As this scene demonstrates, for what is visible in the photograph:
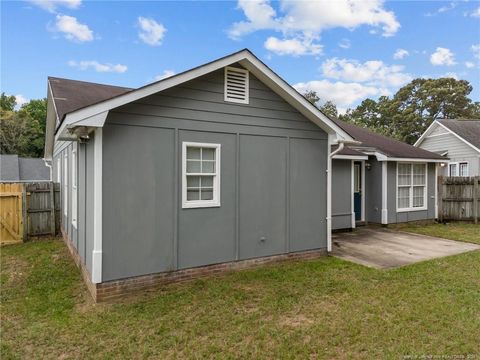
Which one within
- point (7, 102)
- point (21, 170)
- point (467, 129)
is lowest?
point (21, 170)

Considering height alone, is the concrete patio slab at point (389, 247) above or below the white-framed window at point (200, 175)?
below

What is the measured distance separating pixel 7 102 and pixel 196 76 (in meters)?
50.3

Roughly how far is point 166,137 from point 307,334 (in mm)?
3693

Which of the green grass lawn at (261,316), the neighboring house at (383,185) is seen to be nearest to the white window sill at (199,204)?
the green grass lawn at (261,316)

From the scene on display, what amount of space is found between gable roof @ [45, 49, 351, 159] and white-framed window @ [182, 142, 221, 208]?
1109mm

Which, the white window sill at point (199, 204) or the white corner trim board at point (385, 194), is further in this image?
the white corner trim board at point (385, 194)

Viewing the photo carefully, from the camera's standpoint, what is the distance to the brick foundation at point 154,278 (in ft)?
A: 15.6

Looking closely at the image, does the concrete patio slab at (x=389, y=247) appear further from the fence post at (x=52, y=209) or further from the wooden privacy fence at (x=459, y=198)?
the fence post at (x=52, y=209)

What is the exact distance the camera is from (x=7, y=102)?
4300 cm

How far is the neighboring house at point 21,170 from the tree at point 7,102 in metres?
23.0

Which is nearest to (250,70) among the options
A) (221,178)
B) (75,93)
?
(221,178)

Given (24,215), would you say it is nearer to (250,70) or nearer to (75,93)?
(75,93)

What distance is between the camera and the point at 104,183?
4723mm

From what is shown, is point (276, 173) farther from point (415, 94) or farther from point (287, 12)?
point (415, 94)
